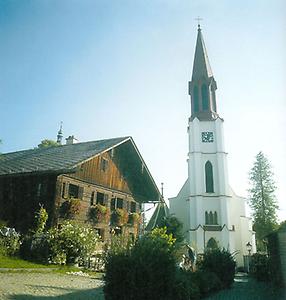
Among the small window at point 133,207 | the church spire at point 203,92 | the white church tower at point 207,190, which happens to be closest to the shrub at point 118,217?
the small window at point 133,207

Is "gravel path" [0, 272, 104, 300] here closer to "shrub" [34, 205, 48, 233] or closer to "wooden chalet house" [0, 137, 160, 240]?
"shrub" [34, 205, 48, 233]

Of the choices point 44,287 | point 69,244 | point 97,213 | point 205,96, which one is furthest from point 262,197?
point 44,287

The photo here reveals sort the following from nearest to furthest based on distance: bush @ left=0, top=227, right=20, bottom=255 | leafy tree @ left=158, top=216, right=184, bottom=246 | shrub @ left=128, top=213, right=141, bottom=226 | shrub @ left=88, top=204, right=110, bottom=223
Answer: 1. bush @ left=0, top=227, right=20, bottom=255
2. shrub @ left=88, top=204, right=110, bottom=223
3. shrub @ left=128, top=213, right=141, bottom=226
4. leafy tree @ left=158, top=216, right=184, bottom=246

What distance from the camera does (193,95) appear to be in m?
47.5

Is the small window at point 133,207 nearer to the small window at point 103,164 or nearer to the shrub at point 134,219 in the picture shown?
the shrub at point 134,219

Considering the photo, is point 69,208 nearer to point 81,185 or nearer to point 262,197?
point 81,185

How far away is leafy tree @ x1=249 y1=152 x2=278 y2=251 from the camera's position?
37594 millimetres

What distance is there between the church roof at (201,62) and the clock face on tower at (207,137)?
857 centimetres

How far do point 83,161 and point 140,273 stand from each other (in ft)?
41.4

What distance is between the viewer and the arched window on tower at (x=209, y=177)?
4172cm

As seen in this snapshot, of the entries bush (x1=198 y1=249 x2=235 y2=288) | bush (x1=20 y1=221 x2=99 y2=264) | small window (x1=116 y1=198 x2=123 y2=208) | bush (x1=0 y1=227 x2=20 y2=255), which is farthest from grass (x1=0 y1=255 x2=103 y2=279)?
small window (x1=116 y1=198 x2=123 y2=208)

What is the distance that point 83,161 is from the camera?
19.0 meters

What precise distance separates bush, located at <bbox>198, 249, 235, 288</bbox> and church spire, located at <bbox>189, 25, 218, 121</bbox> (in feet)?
107

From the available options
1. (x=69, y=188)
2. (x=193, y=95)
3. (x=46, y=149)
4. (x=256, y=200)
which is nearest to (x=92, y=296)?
(x=69, y=188)
